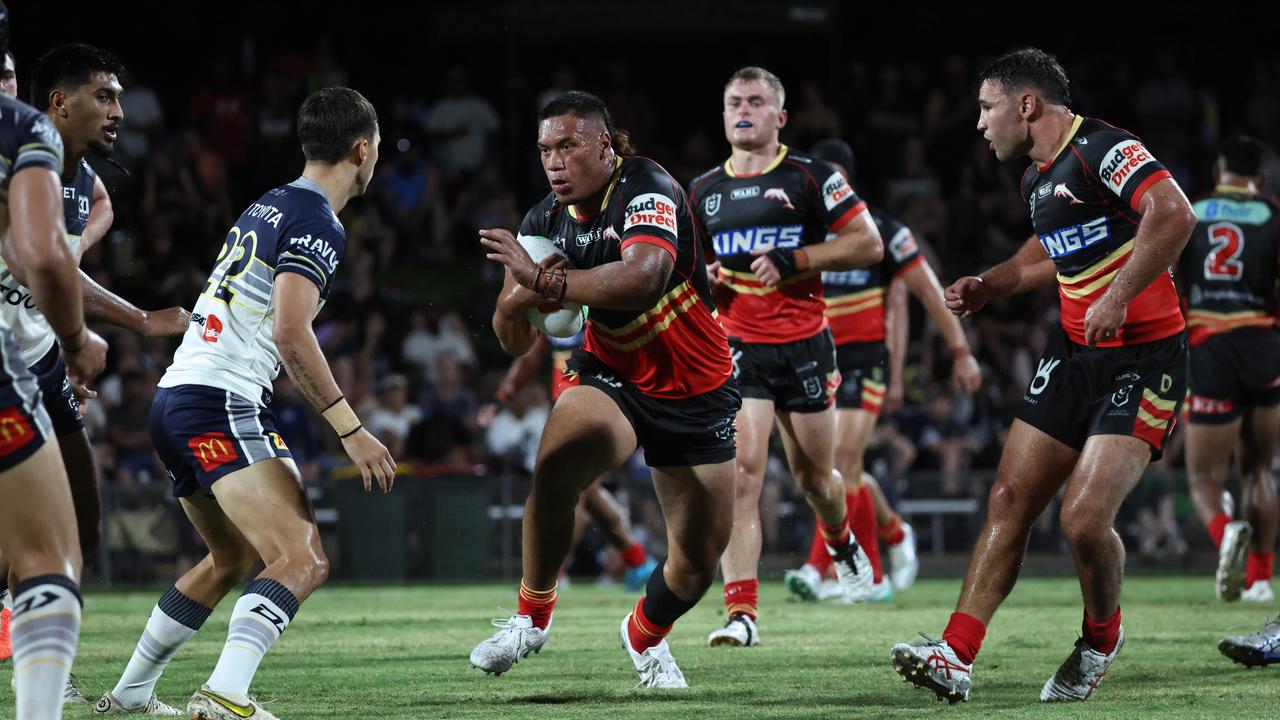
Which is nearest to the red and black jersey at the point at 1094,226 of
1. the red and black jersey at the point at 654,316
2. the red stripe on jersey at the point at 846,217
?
the red and black jersey at the point at 654,316

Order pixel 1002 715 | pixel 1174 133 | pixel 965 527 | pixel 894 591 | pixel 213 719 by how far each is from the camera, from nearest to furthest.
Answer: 1. pixel 213 719
2. pixel 1002 715
3. pixel 894 591
4. pixel 965 527
5. pixel 1174 133

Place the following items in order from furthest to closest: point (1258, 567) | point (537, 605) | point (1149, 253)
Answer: point (1258, 567)
point (537, 605)
point (1149, 253)

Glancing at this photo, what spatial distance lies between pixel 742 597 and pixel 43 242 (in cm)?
500

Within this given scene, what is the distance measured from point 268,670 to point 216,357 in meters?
2.17

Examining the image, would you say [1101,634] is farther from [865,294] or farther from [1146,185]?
[865,294]

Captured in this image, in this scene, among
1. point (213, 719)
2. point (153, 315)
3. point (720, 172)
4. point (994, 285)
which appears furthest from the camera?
point (720, 172)

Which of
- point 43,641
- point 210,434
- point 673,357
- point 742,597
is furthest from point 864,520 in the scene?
point 43,641

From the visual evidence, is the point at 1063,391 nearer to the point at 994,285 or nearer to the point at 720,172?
the point at 994,285

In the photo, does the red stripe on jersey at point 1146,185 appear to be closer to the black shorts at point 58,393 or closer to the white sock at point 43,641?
the white sock at point 43,641

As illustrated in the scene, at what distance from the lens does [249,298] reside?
A: 18.6 ft

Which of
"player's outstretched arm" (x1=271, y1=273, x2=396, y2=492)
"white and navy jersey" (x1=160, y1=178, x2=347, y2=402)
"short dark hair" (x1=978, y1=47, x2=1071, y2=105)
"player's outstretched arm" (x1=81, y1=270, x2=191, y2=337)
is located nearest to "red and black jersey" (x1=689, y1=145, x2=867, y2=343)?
"short dark hair" (x1=978, y1=47, x2=1071, y2=105)

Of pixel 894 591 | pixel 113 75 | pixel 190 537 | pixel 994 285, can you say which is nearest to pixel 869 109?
pixel 894 591

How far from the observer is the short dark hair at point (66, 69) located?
237 inches

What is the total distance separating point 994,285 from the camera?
6.88 metres
